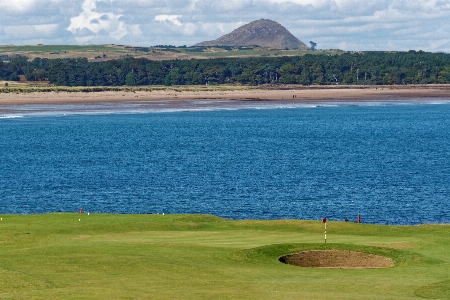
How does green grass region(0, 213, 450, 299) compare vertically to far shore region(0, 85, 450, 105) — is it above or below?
above

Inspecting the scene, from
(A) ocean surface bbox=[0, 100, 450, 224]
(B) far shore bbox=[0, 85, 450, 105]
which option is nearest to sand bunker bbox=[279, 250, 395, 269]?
(A) ocean surface bbox=[0, 100, 450, 224]

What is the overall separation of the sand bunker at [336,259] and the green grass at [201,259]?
0.36 metres

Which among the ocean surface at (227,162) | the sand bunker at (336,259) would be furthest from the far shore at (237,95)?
the sand bunker at (336,259)

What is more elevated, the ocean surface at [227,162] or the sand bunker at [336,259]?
the sand bunker at [336,259]

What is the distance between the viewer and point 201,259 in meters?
27.0

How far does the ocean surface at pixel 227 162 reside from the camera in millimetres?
53438

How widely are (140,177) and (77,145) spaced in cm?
2933

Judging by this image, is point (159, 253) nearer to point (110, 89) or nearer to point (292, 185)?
point (292, 185)

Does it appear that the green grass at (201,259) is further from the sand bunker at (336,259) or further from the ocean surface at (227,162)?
the ocean surface at (227,162)

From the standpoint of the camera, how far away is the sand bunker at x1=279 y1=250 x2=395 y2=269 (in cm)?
2802

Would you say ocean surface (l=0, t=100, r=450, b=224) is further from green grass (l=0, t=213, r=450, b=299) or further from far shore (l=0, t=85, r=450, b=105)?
green grass (l=0, t=213, r=450, b=299)

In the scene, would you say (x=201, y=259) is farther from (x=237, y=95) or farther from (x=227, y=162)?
(x=237, y=95)

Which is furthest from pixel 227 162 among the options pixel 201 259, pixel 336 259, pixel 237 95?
pixel 237 95

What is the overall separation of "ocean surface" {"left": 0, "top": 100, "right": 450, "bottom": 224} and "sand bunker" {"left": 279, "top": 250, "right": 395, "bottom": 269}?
1922 cm
